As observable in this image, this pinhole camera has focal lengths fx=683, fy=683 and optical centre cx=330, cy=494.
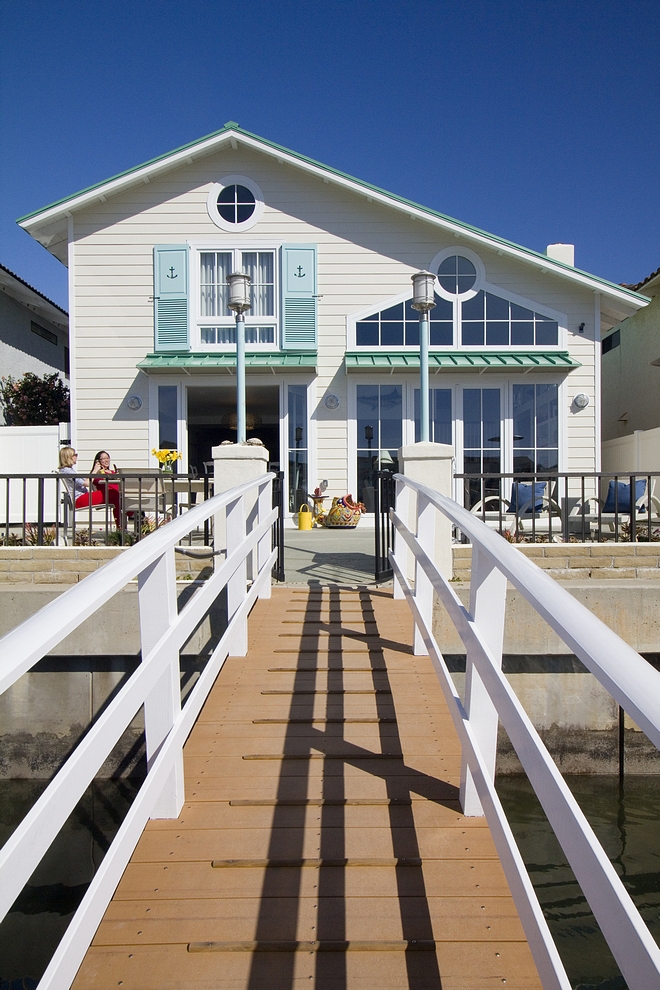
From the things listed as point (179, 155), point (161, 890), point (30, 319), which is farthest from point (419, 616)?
point (30, 319)

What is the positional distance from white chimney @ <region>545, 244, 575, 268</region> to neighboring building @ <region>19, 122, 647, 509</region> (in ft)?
6.92

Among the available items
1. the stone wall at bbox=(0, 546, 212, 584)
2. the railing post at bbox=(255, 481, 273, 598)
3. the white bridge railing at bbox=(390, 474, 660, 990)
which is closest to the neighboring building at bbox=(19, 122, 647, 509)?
the stone wall at bbox=(0, 546, 212, 584)

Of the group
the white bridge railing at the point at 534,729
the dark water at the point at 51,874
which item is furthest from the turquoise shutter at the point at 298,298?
the white bridge railing at the point at 534,729

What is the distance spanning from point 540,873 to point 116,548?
4.49 meters

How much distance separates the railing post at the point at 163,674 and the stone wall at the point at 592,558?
424cm

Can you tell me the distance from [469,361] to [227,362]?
4149 millimetres

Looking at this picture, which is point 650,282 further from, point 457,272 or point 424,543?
point 424,543

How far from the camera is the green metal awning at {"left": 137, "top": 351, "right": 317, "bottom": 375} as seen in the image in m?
11.7

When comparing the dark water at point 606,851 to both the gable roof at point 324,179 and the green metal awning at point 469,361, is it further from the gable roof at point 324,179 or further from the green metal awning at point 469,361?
the gable roof at point 324,179

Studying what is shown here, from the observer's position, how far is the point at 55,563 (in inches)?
262

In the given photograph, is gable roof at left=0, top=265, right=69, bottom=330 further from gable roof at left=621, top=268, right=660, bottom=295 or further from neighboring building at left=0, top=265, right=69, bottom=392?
gable roof at left=621, top=268, right=660, bottom=295

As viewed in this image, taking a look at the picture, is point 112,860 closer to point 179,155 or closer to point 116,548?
point 116,548

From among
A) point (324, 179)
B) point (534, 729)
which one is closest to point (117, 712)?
point (534, 729)

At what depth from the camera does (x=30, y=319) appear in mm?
17547
